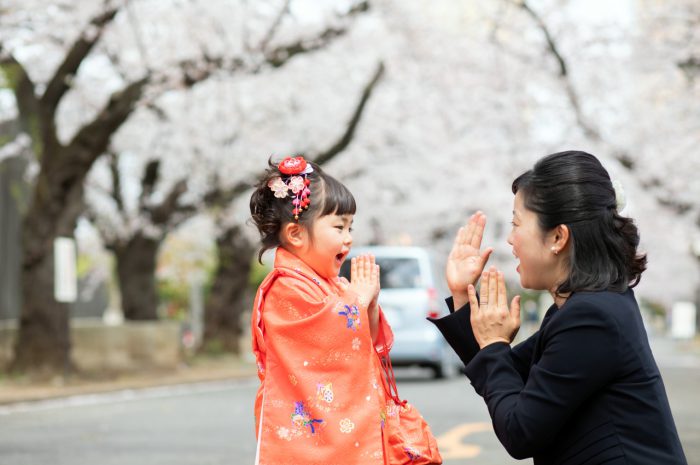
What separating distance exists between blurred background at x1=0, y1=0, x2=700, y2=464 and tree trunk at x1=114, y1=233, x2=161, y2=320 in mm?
37

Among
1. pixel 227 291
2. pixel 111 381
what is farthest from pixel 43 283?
pixel 227 291

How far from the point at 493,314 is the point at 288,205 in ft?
3.76

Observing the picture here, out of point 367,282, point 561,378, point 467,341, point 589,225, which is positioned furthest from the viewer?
point 367,282

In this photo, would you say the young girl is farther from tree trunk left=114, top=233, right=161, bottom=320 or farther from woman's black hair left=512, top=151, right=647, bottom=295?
tree trunk left=114, top=233, right=161, bottom=320

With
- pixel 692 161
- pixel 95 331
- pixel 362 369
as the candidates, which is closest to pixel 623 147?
pixel 692 161

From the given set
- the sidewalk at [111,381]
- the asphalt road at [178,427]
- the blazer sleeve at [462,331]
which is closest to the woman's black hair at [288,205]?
the blazer sleeve at [462,331]

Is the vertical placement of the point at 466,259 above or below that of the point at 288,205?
below

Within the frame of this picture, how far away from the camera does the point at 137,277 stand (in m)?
22.2

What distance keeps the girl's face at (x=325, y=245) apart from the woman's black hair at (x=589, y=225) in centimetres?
114

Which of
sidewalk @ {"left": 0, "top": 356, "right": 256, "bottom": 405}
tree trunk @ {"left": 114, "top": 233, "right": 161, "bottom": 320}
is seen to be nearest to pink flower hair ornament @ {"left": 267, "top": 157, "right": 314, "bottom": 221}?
sidewalk @ {"left": 0, "top": 356, "right": 256, "bottom": 405}

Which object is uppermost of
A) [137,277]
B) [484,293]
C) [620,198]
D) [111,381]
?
[620,198]

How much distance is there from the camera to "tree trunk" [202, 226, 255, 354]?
24844mm

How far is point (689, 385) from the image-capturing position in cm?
1596

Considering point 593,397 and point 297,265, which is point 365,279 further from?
point 593,397
